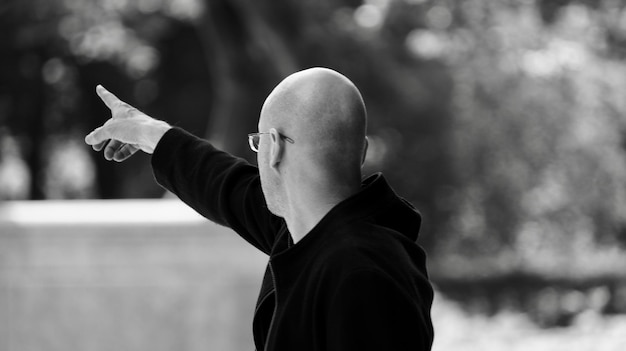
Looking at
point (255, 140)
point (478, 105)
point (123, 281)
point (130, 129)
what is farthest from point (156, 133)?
point (478, 105)

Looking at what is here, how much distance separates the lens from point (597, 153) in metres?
12.5

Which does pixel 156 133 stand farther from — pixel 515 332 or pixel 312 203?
pixel 515 332

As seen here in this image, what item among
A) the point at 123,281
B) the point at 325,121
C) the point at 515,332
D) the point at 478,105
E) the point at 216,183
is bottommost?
the point at 123,281

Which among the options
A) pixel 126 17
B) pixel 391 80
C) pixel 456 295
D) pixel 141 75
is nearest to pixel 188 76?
pixel 141 75

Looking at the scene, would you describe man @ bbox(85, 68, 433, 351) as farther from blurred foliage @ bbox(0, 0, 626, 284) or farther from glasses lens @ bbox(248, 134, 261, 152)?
blurred foliage @ bbox(0, 0, 626, 284)

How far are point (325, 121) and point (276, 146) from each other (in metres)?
0.10

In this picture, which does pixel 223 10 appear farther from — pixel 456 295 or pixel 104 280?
pixel 456 295

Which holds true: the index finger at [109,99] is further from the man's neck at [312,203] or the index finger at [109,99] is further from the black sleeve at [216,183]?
the man's neck at [312,203]

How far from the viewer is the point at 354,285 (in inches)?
57.6

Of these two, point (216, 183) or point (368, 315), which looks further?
point (216, 183)

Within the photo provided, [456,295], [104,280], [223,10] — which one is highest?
[223,10]

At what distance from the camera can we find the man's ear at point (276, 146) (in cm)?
161

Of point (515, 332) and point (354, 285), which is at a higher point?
point (515, 332)

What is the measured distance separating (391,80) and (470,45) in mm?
1264
